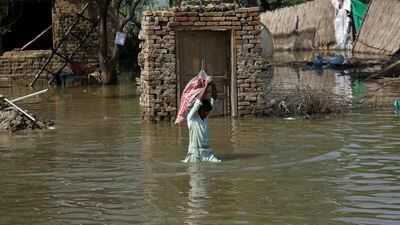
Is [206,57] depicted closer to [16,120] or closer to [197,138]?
[16,120]

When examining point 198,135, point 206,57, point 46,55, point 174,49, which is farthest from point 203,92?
point 46,55

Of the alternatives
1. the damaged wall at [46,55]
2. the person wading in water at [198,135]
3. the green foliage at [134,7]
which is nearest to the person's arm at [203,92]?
the person wading in water at [198,135]

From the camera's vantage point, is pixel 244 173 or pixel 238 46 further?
pixel 238 46

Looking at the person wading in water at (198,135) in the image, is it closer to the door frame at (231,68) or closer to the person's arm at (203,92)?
the person's arm at (203,92)

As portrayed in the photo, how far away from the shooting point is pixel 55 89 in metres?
22.8

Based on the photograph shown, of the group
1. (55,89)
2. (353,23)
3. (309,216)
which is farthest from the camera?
(353,23)

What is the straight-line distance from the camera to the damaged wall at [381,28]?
959 inches

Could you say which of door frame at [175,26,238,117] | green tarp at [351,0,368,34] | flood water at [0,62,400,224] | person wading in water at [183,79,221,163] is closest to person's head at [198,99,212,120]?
person wading in water at [183,79,221,163]

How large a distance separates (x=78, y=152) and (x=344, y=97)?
8.13 m

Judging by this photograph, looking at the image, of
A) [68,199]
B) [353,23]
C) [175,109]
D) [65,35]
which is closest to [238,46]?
→ [175,109]

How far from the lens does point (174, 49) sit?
13844 millimetres

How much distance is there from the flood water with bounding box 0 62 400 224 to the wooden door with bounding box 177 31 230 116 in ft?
2.44

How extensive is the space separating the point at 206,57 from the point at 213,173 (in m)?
5.57

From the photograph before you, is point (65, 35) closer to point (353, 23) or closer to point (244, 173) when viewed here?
point (353, 23)
